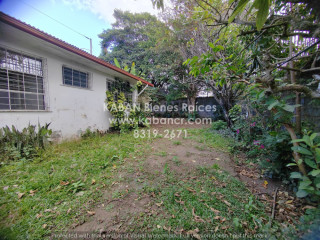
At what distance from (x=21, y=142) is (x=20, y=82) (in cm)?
151

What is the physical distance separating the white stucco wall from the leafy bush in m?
0.30

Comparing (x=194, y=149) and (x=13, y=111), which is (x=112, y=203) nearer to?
(x=194, y=149)

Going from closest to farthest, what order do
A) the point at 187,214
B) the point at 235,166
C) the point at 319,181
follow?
the point at 319,181, the point at 187,214, the point at 235,166

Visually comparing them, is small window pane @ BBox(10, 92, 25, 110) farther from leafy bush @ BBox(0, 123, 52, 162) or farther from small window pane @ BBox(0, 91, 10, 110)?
leafy bush @ BBox(0, 123, 52, 162)

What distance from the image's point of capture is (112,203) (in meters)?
1.71

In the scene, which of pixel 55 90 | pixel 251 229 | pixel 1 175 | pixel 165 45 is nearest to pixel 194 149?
pixel 251 229

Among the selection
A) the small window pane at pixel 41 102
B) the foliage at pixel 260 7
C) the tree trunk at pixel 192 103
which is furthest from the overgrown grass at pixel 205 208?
the tree trunk at pixel 192 103

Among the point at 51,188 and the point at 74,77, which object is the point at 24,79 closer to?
the point at 74,77

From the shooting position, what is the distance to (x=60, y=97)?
372cm

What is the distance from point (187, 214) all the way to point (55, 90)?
14.6ft

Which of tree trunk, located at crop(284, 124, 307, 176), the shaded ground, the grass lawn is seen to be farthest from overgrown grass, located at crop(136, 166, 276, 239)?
tree trunk, located at crop(284, 124, 307, 176)

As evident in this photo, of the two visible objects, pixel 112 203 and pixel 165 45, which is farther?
pixel 165 45

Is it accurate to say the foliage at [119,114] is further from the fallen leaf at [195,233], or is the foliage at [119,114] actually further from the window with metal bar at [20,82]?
the fallen leaf at [195,233]

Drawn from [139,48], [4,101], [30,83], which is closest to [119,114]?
[30,83]
